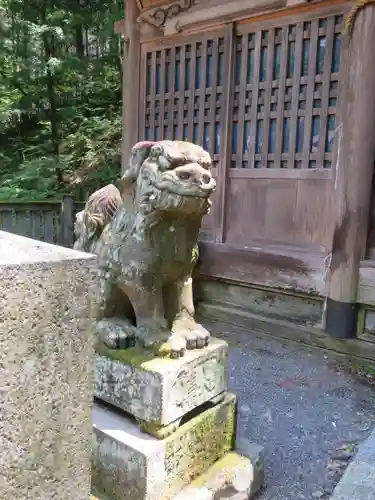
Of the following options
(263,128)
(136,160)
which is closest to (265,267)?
(263,128)

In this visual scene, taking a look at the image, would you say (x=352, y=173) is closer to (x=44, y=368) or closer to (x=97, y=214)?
(x=97, y=214)

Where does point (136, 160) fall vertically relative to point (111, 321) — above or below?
above

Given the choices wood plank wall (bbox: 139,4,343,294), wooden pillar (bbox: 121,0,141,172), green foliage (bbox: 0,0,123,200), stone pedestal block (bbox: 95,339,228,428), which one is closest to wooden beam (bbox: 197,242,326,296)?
wood plank wall (bbox: 139,4,343,294)

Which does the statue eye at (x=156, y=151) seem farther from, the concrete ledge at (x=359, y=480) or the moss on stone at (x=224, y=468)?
the concrete ledge at (x=359, y=480)

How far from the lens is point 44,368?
3.45ft

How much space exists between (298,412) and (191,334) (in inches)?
66.7

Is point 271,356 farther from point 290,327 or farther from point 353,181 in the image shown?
point 353,181

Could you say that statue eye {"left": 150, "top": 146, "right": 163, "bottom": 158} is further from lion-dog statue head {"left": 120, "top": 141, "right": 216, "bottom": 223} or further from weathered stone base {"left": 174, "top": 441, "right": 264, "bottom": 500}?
weathered stone base {"left": 174, "top": 441, "right": 264, "bottom": 500}

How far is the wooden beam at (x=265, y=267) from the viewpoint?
456 cm

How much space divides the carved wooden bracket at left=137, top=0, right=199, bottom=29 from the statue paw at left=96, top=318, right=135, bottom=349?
4353mm

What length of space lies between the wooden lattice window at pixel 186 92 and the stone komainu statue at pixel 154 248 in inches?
122

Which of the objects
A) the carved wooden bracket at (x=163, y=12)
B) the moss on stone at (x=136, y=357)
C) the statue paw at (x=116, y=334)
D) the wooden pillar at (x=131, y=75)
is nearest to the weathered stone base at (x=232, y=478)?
the moss on stone at (x=136, y=357)

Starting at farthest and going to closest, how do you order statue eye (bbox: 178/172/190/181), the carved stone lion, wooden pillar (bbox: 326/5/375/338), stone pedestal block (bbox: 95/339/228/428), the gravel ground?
wooden pillar (bbox: 326/5/375/338) → the gravel ground → the carved stone lion → stone pedestal block (bbox: 95/339/228/428) → statue eye (bbox: 178/172/190/181)

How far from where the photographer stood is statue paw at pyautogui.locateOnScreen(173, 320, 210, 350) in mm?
2268
